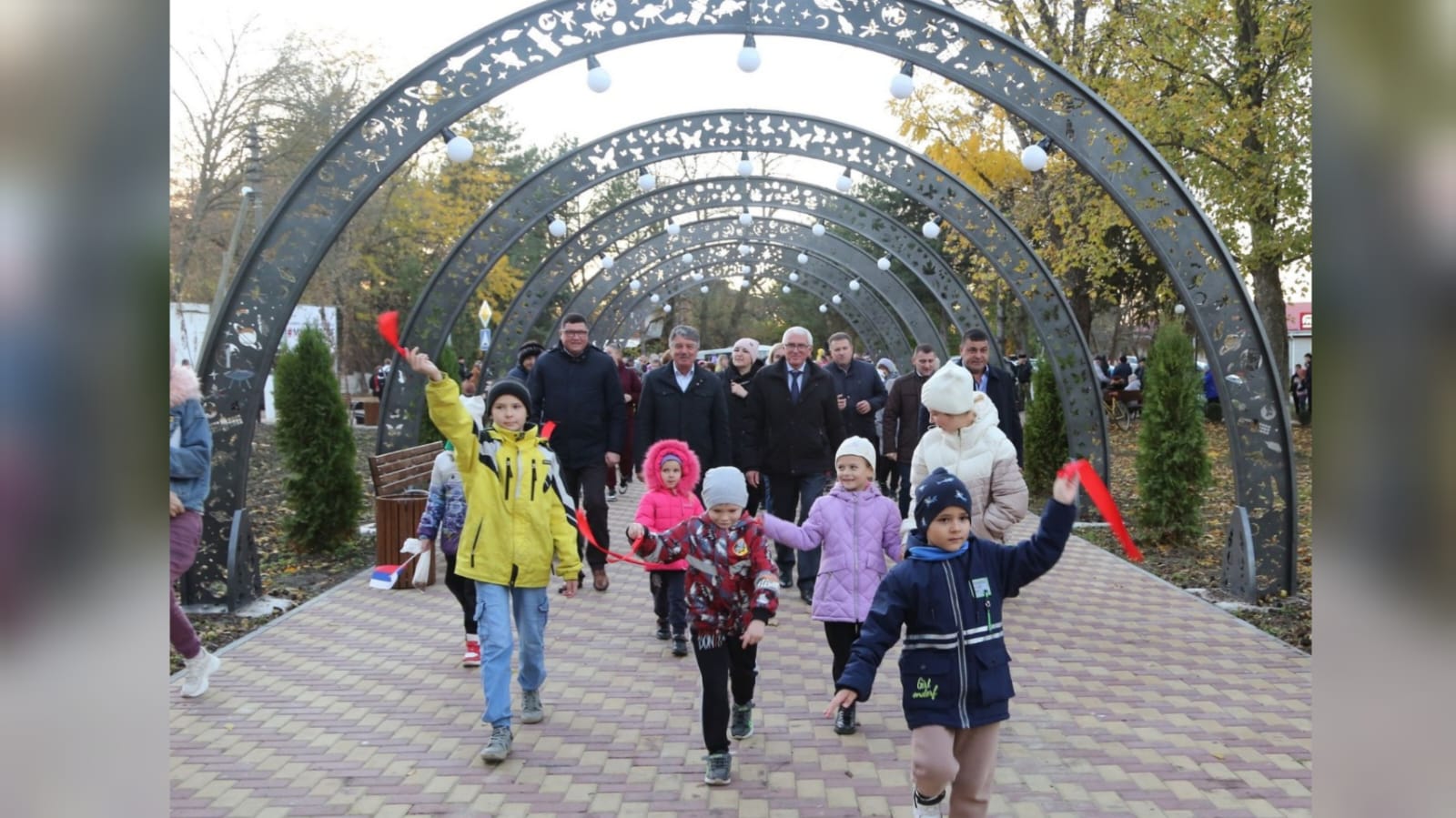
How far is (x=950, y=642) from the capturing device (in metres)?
3.58

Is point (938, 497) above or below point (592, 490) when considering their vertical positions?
above

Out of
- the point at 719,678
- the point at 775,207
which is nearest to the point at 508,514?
the point at 719,678

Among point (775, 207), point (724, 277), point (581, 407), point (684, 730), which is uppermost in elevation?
point (724, 277)

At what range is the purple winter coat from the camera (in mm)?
5195

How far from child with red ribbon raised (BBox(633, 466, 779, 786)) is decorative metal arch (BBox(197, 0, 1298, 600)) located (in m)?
4.26

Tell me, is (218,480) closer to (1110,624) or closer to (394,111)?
(394,111)

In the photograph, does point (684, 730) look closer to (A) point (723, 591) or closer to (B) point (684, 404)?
(A) point (723, 591)

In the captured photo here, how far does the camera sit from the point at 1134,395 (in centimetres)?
2720

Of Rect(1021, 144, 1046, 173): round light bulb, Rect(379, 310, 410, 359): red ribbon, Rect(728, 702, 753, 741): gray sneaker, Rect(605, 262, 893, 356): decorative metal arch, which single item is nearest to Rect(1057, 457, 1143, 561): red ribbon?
Rect(379, 310, 410, 359): red ribbon

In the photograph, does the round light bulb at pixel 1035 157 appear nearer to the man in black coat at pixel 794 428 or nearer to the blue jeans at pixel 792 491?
the man in black coat at pixel 794 428

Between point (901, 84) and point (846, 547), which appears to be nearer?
point (846, 547)

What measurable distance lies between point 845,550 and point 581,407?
325cm

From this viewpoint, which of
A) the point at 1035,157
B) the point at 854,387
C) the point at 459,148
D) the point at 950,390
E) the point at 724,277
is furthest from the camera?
the point at 724,277
